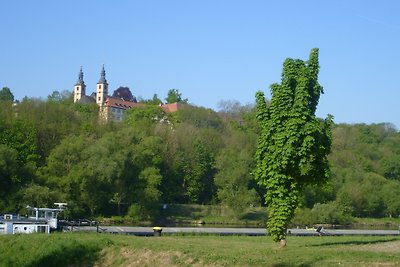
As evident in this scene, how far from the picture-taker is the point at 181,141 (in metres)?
99.2

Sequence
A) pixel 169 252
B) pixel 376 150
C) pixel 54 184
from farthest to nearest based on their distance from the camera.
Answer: pixel 376 150 < pixel 54 184 < pixel 169 252

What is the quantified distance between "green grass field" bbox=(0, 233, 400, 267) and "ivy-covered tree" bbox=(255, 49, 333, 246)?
1.98m

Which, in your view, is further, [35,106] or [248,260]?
[35,106]

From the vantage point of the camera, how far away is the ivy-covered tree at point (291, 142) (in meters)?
24.2

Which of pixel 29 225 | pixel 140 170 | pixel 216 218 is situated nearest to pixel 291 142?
pixel 29 225

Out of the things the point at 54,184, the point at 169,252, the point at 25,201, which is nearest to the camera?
the point at 169,252

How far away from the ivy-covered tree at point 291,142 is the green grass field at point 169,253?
1.98 meters

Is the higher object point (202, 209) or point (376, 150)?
point (376, 150)

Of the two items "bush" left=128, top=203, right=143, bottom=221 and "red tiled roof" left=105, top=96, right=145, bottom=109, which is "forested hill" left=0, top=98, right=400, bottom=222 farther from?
"red tiled roof" left=105, top=96, right=145, bottom=109

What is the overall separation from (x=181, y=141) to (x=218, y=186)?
12.5 meters

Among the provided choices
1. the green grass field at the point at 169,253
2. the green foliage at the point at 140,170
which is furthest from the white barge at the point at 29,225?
the green foliage at the point at 140,170

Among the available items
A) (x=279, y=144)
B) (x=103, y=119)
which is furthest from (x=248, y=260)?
(x=103, y=119)

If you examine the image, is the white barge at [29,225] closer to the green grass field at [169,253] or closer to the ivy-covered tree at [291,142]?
the green grass field at [169,253]

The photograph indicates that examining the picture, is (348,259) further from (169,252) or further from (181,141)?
(181,141)
